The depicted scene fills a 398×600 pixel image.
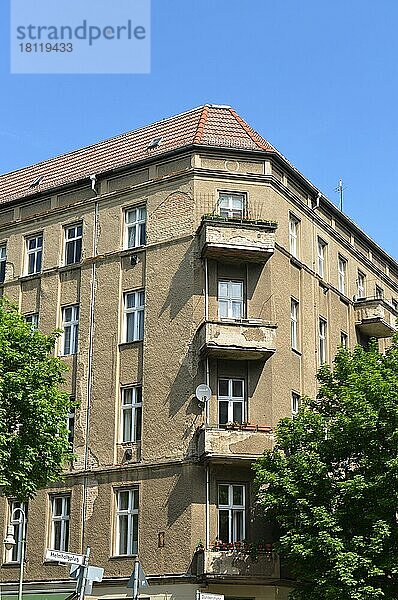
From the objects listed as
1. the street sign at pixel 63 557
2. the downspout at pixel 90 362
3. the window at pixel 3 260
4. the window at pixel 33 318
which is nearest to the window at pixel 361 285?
the downspout at pixel 90 362

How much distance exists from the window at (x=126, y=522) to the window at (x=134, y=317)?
5146 millimetres

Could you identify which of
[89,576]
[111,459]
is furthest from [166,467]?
[89,576]

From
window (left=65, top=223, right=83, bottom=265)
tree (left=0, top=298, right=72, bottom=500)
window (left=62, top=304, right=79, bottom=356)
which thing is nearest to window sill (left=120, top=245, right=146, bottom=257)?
window (left=65, top=223, right=83, bottom=265)

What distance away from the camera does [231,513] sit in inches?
1146

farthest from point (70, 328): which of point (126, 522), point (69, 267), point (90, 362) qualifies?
point (126, 522)

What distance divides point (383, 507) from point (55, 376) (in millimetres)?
9775

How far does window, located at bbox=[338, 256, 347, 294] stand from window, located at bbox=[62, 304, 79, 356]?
10.5 meters

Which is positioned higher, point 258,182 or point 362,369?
point 258,182

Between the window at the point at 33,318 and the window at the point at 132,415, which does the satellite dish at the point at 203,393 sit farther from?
the window at the point at 33,318

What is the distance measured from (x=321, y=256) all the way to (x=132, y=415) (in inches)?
395

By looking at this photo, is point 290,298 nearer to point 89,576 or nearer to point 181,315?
point 181,315

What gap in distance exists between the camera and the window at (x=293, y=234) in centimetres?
3428

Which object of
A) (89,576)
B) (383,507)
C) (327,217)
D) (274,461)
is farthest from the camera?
(327,217)

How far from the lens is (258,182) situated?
32.9 metres
